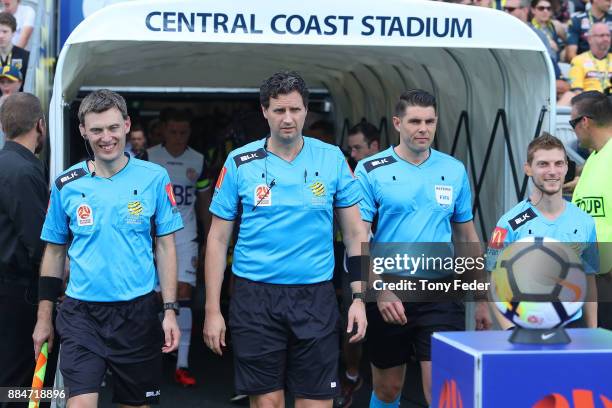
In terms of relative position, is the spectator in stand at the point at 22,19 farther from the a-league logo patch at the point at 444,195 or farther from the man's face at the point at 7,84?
the a-league logo patch at the point at 444,195

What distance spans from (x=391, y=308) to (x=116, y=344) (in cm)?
149

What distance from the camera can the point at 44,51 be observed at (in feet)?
32.6

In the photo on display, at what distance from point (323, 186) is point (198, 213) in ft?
12.0

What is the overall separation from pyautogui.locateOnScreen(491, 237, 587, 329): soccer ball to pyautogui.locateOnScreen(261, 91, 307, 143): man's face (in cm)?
147

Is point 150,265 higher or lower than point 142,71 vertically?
lower

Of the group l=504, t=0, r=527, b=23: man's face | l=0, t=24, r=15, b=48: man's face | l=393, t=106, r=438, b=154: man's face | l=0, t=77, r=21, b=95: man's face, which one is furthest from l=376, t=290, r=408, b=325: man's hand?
l=504, t=0, r=527, b=23: man's face

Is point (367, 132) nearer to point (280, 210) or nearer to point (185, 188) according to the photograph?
point (185, 188)

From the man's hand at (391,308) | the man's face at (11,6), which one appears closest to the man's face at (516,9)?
the man's face at (11,6)

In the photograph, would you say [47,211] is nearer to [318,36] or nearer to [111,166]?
[111,166]

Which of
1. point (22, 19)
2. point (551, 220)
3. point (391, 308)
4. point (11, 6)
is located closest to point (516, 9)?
point (22, 19)

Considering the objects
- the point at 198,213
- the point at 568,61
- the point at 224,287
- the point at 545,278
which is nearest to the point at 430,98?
the point at 545,278

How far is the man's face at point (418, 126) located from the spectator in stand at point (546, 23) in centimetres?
728

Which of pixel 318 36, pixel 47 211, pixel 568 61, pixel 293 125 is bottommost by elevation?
pixel 47 211

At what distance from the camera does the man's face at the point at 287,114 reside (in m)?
4.86
